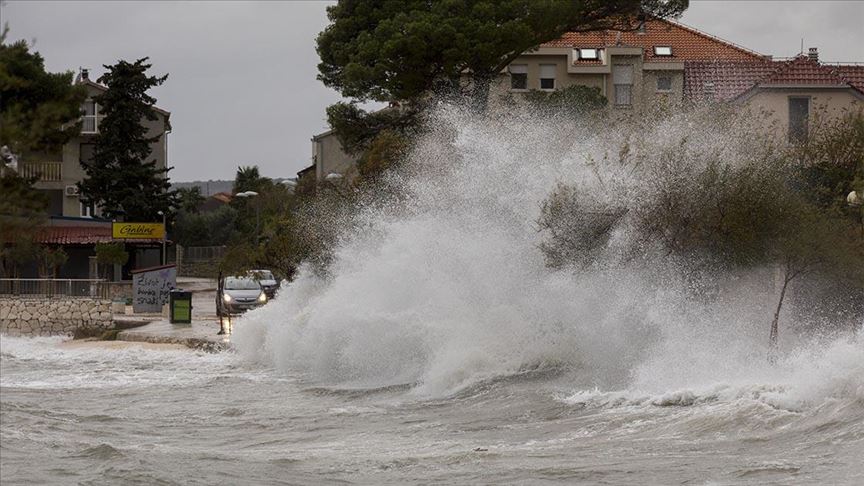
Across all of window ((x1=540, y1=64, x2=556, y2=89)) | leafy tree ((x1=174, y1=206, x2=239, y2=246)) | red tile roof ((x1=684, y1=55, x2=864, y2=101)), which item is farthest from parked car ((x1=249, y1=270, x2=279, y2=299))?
leafy tree ((x1=174, y1=206, x2=239, y2=246))

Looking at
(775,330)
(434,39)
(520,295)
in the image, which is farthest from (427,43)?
(775,330)

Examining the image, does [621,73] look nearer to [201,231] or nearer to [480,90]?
[480,90]

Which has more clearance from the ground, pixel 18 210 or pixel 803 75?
pixel 803 75

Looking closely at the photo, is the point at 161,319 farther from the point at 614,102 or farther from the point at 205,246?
the point at 205,246

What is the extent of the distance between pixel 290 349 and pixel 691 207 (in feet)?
31.6

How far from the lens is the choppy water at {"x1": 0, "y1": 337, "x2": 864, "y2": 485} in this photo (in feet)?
45.7

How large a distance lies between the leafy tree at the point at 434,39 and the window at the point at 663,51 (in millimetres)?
13495

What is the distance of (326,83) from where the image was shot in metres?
46.2

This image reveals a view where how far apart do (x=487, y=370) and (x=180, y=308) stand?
18866 millimetres

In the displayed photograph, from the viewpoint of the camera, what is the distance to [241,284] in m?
44.7

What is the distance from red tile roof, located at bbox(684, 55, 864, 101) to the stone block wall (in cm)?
2035

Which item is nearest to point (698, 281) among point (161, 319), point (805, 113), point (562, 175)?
point (562, 175)

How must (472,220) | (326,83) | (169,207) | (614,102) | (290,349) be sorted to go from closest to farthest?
(472,220), (290,349), (326,83), (614,102), (169,207)

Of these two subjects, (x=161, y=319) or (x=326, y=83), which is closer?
(x=161, y=319)
